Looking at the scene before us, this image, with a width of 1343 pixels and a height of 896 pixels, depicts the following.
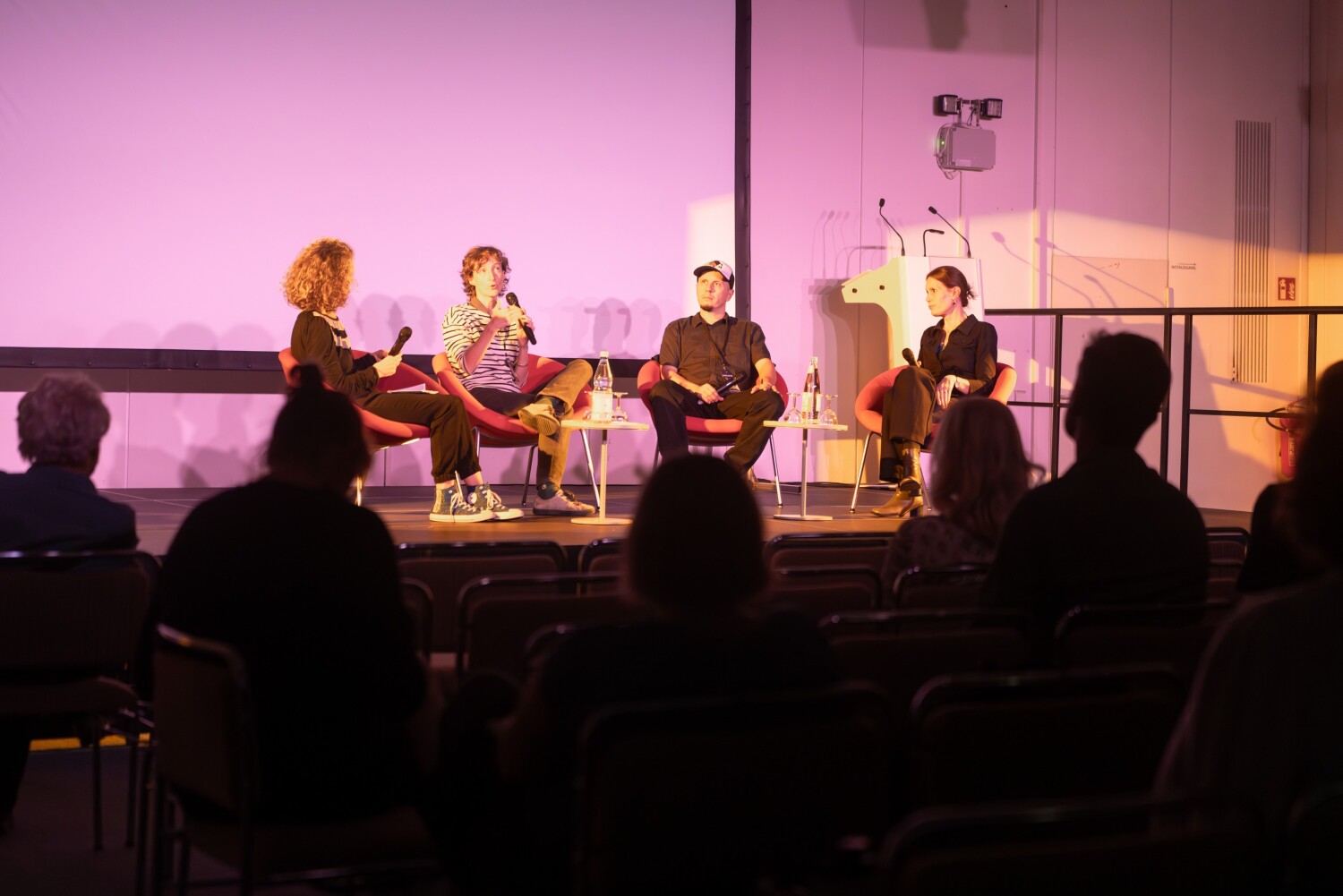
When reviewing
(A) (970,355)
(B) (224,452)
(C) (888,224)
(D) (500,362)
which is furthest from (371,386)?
(C) (888,224)

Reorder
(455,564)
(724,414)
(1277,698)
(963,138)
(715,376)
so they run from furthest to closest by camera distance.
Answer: (963,138) → (715,376) → (724,414) → (455,564) → (1277,698)

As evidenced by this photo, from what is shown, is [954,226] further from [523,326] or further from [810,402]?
[523,326]

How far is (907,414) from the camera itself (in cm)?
684

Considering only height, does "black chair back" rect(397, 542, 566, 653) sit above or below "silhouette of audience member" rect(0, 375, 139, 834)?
below

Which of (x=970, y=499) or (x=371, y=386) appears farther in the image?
(x=371, y=386)

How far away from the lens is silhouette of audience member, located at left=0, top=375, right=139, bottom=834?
286cm

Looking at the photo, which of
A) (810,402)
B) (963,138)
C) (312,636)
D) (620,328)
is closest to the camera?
(312,636)

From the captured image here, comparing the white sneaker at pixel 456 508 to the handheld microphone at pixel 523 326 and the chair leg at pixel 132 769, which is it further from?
the chair leg at pixel 132 769

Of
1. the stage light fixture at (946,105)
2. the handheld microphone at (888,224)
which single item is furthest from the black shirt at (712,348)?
the stage light fixture at (946,105)

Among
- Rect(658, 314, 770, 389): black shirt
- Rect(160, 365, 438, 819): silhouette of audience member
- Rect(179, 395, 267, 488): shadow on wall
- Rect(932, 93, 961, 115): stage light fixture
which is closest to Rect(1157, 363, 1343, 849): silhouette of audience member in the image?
Rect(160, 365, 438, 819): silhouette of audience member

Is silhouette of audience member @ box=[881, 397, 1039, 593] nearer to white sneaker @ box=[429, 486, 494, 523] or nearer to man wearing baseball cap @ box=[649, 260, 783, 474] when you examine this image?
white sneaker @ box=[429, 486, 494, 523]

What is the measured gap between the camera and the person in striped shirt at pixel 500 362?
21.6ft

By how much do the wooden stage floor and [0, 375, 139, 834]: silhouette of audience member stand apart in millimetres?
1648

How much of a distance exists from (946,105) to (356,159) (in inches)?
152
